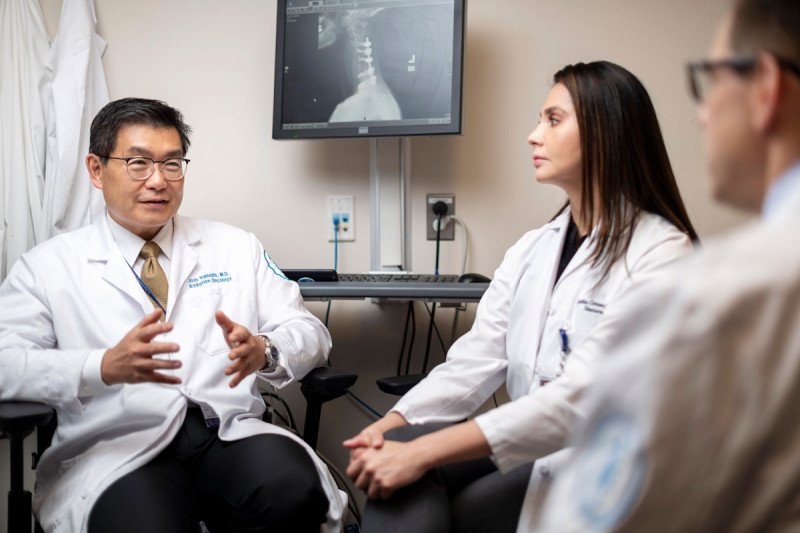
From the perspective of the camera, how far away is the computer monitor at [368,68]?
91.6 inches

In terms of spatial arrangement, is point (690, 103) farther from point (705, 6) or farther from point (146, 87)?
point (146, 87)

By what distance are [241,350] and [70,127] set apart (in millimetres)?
1173

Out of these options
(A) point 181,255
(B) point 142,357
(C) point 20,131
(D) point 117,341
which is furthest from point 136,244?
(C) point 20,131

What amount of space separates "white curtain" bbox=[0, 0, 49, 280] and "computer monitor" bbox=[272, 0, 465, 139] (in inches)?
29.2

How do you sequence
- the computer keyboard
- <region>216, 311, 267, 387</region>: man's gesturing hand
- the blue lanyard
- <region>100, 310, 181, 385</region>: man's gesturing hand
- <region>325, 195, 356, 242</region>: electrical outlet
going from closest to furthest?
<region>100, 310, 181, 385</region>: man's gesturing hand, <region>216, 311, 267, 387</region>: man's gesturing hand, the blue lanyard, the computer keyboard, <region>325, 195, 356, 242</region>: electrical outlet

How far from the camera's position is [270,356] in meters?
1.78

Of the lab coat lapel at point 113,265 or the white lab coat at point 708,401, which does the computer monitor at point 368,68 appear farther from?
the white lab coat at point 708,401

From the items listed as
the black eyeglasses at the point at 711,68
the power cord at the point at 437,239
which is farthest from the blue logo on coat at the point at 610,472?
the power cord at the point at 437,239

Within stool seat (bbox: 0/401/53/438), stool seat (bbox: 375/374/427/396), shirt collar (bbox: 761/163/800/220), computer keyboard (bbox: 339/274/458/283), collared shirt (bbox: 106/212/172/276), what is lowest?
stool seat (bbox: 0/401/53/438)

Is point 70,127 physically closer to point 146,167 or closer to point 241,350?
point 146,167

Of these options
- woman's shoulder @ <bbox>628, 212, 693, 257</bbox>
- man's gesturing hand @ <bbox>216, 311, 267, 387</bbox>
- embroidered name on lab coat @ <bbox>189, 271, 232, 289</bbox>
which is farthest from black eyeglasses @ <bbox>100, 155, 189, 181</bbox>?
woman's shoulder @ <bbox>628, 212, 693, 257</bbox>

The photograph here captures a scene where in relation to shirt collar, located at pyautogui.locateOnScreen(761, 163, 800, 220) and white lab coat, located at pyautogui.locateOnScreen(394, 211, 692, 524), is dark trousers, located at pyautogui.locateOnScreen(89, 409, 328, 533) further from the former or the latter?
shirt collar, located at pyautogui.locateOnScreen(761, 163, 800, 220)

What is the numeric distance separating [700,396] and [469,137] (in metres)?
2.10

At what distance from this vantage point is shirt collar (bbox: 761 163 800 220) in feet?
1.98
